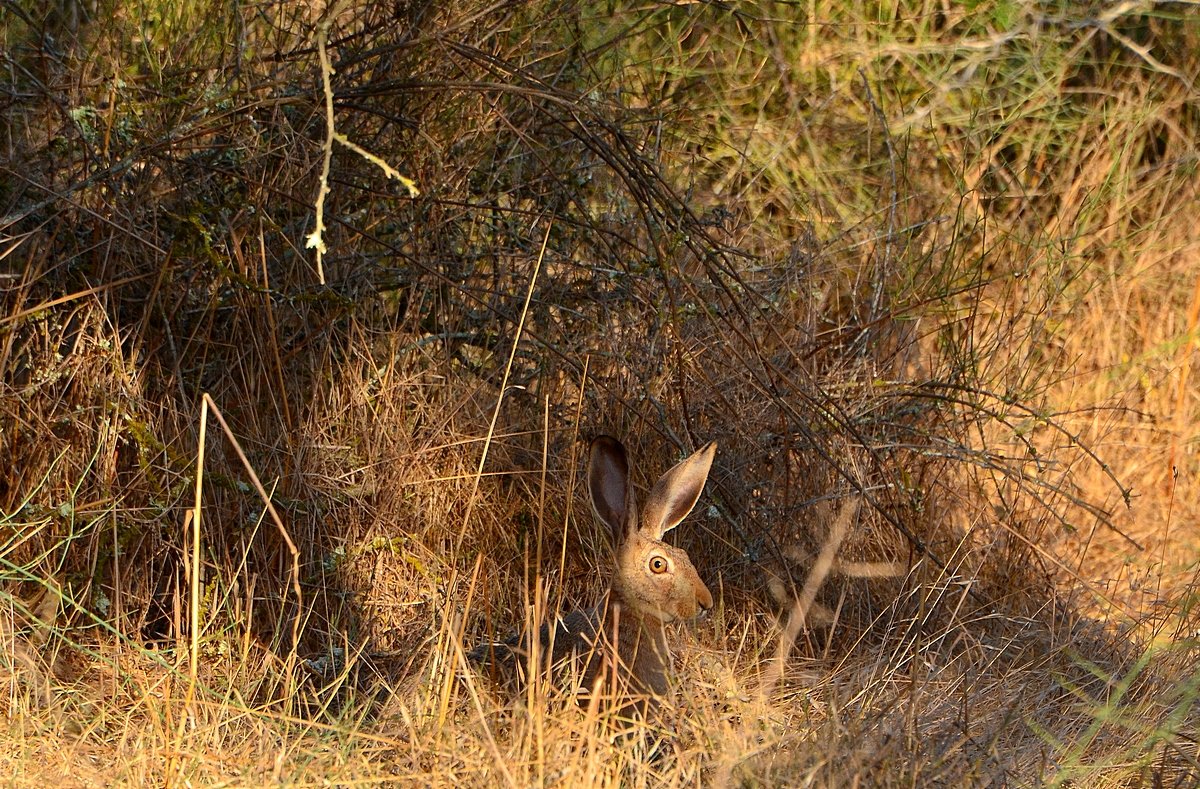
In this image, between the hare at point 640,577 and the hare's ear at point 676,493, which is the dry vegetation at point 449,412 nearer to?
the hare at point 640,577

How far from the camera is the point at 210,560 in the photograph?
411cm

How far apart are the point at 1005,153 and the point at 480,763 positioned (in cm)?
508

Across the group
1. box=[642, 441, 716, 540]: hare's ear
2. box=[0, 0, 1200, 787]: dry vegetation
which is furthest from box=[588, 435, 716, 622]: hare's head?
box=[0, 0, 1200, 787]: dry vegetation

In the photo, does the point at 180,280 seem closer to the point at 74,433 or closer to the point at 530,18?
the point at 74,433

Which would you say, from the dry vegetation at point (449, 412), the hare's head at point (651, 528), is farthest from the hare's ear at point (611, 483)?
the dry vegetation at point (449, 412)

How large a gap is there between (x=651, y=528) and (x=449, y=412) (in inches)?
45.8

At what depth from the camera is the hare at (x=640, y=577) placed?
362 cm

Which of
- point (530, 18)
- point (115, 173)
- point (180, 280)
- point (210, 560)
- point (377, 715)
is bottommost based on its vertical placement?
point (377, 715)

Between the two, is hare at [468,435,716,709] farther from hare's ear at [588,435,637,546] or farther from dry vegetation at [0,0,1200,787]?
dry vegetation at [0,0,1200,787]

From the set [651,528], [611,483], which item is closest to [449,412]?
[611,483]

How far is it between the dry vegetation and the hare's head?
0.58 ft

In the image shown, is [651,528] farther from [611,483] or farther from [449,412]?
[449,412]

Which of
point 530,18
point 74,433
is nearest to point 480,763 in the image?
point 74,433

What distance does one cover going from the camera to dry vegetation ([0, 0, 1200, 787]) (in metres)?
3.74
